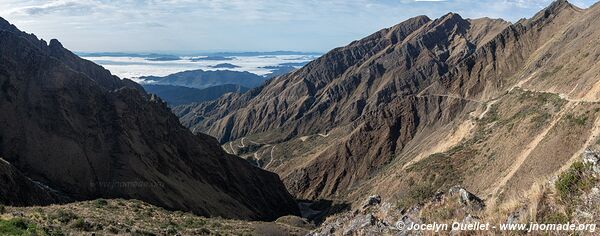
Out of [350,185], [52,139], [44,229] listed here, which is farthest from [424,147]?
[44,229]

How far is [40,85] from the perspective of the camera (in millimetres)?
57719

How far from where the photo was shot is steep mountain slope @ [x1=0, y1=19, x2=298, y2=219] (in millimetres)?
48469

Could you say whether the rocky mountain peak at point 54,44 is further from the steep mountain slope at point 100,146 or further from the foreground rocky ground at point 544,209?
the foreground rocky ground at point 544,209

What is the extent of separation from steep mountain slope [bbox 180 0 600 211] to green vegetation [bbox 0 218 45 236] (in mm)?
14272

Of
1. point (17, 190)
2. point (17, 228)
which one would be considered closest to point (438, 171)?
point (17, 190)

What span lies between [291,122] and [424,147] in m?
105

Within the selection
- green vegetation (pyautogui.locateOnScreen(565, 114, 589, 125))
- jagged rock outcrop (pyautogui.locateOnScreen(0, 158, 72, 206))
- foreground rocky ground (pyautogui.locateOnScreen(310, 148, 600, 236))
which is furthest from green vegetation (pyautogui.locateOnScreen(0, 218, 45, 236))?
green vegetation (pyautogui.locateOnScreen(565, 114, 589, 125))

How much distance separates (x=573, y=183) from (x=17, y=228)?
15795 mm

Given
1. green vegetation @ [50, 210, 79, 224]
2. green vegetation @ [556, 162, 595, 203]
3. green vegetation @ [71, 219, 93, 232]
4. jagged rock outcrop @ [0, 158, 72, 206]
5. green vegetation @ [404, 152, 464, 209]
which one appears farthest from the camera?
green vegetation @ [404, 152, 464, 209]

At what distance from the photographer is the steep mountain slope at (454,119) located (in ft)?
162

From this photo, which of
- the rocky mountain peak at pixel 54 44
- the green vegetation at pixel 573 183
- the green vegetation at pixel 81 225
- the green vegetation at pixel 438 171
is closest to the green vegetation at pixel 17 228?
the green vegetation at pixel 81 225

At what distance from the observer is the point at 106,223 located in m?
22.1

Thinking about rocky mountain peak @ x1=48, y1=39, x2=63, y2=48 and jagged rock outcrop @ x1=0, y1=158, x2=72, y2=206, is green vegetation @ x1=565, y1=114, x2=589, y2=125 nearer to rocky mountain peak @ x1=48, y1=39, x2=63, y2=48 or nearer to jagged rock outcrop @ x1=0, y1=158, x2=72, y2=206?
jagged rock outcrop @ x1=0, y1=158, x2=72, y2=206

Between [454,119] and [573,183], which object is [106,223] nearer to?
[573,183]
